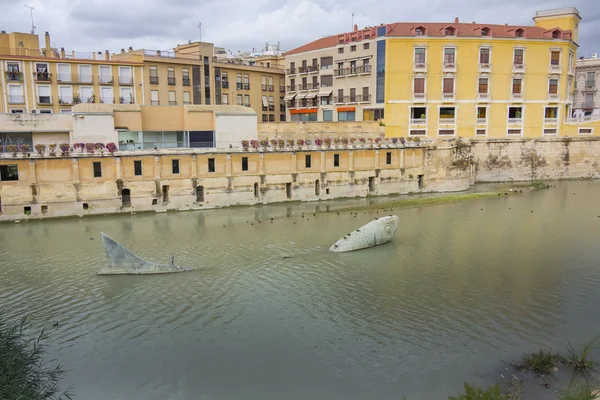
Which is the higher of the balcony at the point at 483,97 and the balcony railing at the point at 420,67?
the balcony railing at the point at 420,67

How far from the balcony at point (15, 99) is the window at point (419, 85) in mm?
42036

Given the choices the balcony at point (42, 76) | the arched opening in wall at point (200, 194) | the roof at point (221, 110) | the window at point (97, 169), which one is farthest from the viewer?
the balcony at point (42, 76)

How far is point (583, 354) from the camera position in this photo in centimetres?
1642

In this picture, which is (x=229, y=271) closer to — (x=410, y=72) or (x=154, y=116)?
(x=154, y=116)

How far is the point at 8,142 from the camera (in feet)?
140

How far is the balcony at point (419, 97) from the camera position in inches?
2276

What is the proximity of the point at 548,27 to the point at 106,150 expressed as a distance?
2112 inches

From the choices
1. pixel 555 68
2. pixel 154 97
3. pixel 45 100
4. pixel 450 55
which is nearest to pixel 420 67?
pixel 450 55

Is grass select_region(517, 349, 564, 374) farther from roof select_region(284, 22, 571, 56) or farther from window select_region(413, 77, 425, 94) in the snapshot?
roof select_region(284, 22, 571, 56)

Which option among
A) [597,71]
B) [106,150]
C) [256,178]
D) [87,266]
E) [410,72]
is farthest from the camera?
[597,71]

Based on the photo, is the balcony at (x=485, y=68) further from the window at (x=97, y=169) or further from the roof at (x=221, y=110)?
the window at (x=97, y=169)

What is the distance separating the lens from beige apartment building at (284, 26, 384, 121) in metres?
59.6

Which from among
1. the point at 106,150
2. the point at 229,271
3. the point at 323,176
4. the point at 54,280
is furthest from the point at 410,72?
the point at 54,280

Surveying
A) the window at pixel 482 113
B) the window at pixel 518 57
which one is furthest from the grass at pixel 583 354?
the window at pixel 518 57
